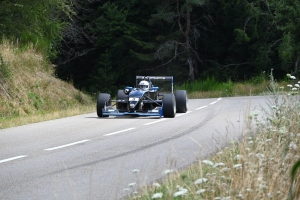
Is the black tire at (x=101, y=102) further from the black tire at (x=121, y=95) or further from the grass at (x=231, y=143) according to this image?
the grass at (x=231, y=143)

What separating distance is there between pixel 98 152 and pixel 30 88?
45.6 ft

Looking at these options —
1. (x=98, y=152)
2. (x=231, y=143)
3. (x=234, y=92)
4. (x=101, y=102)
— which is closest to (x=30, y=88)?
(x=101, y=102)

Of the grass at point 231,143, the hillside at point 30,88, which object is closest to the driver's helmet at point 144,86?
the grass at point 231,143

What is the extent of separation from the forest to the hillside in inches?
609

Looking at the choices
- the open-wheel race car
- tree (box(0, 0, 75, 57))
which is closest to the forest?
tree (box(0, 0, 75, 57))

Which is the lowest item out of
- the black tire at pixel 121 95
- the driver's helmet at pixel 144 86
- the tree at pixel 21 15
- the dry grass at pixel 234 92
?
the dry grass at pixel 234 92

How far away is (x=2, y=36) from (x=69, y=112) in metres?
5.06

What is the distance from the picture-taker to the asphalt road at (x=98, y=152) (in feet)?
28.1

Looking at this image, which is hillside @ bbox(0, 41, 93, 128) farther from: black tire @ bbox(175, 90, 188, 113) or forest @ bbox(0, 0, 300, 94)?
forest @ bbox(0, 0, 300, 94)

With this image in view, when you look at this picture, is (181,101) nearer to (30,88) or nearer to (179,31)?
(30,88)

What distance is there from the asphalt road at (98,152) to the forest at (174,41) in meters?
26.3

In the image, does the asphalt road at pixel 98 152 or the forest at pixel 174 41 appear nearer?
the asphalt road at pixel 98 152

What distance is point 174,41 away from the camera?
151 ft

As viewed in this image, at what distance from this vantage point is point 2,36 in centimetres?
2512
